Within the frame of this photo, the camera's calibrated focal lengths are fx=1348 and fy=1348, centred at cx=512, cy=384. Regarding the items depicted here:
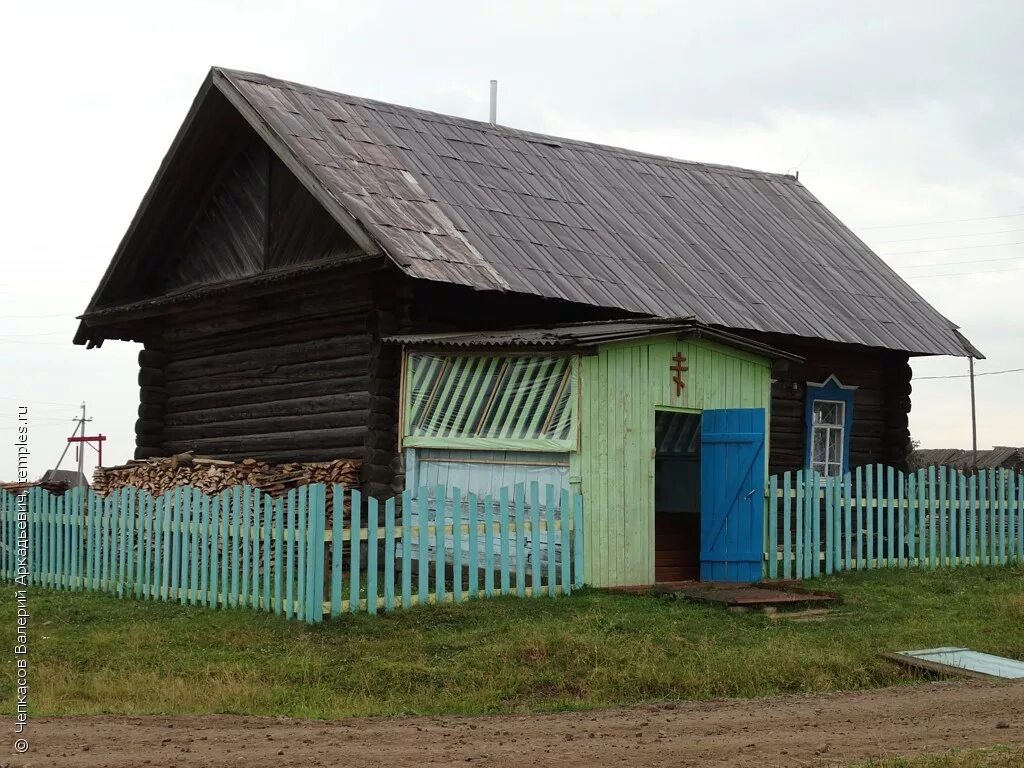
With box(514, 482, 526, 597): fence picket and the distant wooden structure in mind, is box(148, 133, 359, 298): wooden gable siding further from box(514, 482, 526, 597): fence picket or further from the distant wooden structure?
the distant wooden structure

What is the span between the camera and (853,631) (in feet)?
39.4

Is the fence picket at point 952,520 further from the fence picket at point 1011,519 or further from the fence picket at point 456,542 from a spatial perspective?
the fence picket at point 456,542

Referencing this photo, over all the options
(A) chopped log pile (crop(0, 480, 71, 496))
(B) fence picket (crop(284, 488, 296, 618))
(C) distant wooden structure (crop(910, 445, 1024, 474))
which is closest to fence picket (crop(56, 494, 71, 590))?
(A) chopped log pile (crop(0, 480, 71, 496))

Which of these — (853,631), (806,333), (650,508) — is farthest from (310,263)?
(853,631)

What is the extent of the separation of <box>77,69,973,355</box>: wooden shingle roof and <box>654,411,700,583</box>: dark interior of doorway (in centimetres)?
156

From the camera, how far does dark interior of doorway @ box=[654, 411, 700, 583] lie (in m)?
17.3

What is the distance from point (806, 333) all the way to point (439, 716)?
11957 mm

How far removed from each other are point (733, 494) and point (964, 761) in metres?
8.08

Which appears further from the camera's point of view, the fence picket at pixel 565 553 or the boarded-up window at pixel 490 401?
the boarded-up window at pixel 490 401

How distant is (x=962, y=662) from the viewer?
1073cm

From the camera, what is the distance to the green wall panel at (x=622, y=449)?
13891mm

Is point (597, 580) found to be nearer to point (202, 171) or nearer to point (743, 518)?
point (743, 518)

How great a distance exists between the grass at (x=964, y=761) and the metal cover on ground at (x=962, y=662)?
313cm

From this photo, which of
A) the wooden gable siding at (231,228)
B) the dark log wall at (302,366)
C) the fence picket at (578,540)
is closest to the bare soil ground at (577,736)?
the fence picket at (578,540)
